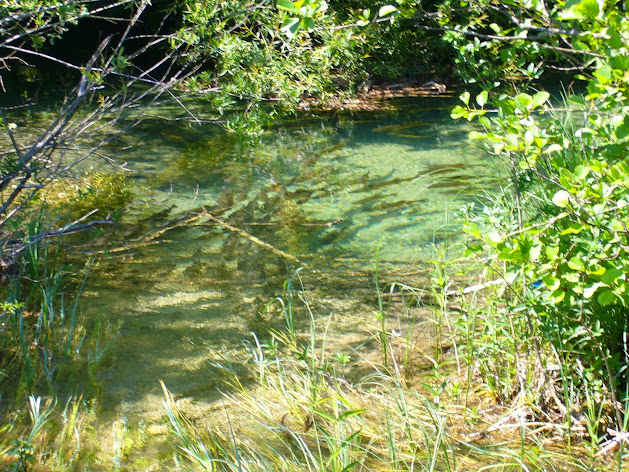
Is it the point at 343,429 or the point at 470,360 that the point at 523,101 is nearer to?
the point at 470,360

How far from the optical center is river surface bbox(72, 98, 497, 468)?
10.4ft

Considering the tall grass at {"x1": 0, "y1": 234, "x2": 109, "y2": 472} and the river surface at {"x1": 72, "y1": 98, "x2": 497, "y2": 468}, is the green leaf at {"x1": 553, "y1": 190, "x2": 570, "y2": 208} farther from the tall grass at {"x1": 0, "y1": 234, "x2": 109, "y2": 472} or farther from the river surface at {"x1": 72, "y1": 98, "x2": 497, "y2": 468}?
the tall grass at {"x1": 0, "y1": 234, "x2": 109, "y2": 472}

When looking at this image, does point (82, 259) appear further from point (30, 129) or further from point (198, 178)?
point (30, 129)

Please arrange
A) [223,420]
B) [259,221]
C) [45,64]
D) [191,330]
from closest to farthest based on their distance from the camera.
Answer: [223,420]
[191,330]
[259,221]
[45,64]

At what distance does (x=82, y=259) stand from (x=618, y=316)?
Result: 10.4 ft

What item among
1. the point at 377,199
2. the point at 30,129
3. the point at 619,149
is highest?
the point at 619,149

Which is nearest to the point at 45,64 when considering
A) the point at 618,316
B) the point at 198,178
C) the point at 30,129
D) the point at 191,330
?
the point at 30,129

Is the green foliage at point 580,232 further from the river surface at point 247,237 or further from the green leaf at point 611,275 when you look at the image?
the river surface at point 247,237

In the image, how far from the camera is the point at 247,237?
15.7 feet

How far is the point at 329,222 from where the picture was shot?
17.0 ft

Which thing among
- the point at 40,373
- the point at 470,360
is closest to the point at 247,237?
the point at 40,373

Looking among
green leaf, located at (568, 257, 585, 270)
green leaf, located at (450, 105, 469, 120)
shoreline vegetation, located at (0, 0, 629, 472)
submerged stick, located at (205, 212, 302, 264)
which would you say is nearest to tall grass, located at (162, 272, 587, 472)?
shoreline vegetation, located at (0, 0, 629, 472)

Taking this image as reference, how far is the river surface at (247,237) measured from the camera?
10.4 feet

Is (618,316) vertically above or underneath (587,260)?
underneath
